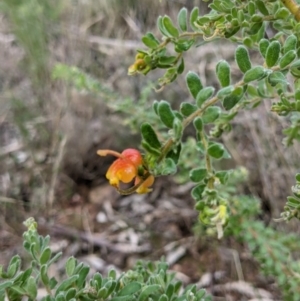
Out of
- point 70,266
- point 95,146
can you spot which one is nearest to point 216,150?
point 70,266

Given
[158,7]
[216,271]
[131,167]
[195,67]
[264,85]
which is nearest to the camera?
[131,167]

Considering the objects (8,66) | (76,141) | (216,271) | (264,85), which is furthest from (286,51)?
(8,66)

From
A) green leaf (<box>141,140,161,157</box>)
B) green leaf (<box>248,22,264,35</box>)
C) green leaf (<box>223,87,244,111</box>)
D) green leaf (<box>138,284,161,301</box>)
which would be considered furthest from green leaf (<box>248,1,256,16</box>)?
green leaf (<box>138,284,161,301</box>)

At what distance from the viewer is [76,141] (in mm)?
2336

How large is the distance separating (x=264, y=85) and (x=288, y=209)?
28 centimetres

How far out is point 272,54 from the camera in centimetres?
63

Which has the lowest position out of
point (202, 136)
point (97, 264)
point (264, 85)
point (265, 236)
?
point (97, 264)

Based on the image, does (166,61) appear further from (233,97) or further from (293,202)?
(293,202)

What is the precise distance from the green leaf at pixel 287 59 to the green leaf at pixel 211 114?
0.09m

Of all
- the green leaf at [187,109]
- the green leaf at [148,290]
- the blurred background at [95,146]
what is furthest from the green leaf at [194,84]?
the blurred background at [95,146]

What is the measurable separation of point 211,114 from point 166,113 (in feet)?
0.19

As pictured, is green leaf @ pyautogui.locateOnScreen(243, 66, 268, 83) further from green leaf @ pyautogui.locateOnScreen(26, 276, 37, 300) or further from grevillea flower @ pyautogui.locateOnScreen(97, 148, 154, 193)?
green leaf @ pyautogui.locateOnScreen(26, 276, 37, 300)

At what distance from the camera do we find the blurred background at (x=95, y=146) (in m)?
1.83

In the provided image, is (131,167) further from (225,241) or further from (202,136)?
(225,241)
